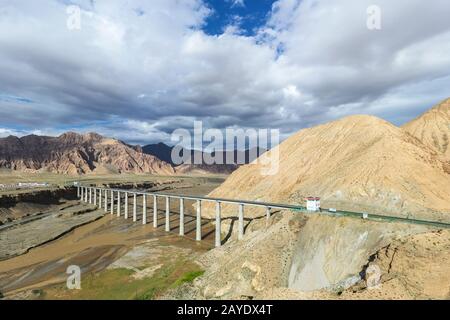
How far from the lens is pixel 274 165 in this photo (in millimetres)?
73625

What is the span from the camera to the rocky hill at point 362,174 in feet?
116

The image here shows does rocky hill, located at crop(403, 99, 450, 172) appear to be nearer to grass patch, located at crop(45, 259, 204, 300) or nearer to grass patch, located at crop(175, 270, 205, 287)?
grass patch, located at crop(175, 270, 205, 287)

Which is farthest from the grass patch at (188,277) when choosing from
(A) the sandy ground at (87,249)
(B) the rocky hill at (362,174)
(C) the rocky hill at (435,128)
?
(C) the rocky hill at (435,128)

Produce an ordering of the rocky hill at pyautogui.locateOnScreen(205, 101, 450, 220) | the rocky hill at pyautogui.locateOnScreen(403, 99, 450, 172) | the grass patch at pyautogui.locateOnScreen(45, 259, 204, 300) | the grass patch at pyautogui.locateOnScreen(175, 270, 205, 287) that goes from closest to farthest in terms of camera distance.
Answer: the grass patch at pyautogui.locateOnScreen(45, 259, 204, 300)
the grass patch at pyautogui.locateOnScreen(175, 270, 205, 287)
the rocky hill at pyautogui.locateOnScreen(205, 101, 450, 220)
the rocky hill at pyautogui.locateOnScreen(403, 99, 450, 172)

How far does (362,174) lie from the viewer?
41.5 metres

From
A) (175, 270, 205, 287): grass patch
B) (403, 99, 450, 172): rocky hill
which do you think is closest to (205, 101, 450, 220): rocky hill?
(175, 270, 205, 287): grass patch

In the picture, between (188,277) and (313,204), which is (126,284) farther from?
(313,204)

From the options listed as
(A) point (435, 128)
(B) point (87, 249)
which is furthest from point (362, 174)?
(B) point (87, 249)

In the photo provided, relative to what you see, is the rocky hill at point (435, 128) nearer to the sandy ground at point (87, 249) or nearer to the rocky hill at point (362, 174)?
the rocky hill at point (362, 174)

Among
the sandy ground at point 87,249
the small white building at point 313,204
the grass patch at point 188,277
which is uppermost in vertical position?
the small white building at point 313,204

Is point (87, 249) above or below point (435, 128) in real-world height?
below

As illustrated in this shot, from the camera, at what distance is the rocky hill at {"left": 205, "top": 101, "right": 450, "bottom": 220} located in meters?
35.4
